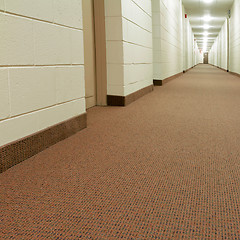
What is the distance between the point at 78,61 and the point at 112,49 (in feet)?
4.75

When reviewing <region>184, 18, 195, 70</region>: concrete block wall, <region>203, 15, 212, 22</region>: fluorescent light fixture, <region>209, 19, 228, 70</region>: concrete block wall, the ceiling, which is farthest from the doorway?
<region>203, 15, 212, 22</region>: fluorescent light fixture

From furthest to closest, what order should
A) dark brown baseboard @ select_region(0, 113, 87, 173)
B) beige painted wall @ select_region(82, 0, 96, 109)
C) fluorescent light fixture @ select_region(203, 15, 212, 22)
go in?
fluorescent light fixture @ select_region(203, 15, 212, 22) → beige painted wall @ select_region(82, 0, 96, 109) → dark brown baseboard @ select_region(0, 113, 87, 173)

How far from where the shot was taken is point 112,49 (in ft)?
13.7

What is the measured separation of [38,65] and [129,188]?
1092 mm

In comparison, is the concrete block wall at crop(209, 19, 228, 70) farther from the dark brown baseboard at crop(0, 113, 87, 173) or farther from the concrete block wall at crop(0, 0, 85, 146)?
the dark brown baseboard at crop(0, 113, 87, 173)

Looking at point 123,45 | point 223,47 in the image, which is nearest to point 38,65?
point 123,45

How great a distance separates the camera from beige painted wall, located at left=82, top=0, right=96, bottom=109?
398 centimetres

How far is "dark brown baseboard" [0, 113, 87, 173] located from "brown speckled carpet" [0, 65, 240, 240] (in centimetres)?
6

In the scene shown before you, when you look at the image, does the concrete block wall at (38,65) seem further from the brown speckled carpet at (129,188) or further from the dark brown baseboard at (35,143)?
the brown speckled carpet at (129,188)

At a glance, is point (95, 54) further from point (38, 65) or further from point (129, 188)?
point (129, 188)

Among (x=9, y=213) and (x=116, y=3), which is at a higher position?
(x=116, y=3)

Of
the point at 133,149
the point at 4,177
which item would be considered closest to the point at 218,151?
the point at 133,149

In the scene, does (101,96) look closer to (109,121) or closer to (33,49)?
(109,121)

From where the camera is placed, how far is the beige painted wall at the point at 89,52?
398 centimetres
